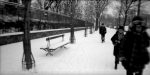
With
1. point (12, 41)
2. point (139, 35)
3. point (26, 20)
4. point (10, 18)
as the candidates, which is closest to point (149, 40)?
point (139, 35)

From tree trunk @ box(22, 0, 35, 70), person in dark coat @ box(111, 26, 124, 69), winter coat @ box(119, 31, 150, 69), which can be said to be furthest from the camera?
person in dark coat @ box(111, 26, 124, 69)

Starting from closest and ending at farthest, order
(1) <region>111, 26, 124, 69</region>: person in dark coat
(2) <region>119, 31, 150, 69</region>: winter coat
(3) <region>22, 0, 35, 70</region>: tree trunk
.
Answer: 1. (2) <region>119, 31, 150, 69</region>: winter coat
2. (3) <region>22, 0, 35, 70</region>: tree trunk
3. (1) <region>111, 26, 124, 69</region>: person in dark coat

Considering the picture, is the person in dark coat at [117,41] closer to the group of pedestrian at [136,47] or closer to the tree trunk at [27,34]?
the group of pedestrian at [136,47]

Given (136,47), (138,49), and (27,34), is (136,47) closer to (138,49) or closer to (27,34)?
(138,49)

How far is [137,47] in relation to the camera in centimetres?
312

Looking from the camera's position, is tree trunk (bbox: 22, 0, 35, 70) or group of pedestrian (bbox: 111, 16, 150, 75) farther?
tree trunk (bbox: 22, 0, 35, 70)

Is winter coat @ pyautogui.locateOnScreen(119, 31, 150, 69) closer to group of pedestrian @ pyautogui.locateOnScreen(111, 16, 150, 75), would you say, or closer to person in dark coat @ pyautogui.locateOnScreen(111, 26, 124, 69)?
group of pedestrian @ pyautogui.locateOnScreen(111, 16, 150, 75)

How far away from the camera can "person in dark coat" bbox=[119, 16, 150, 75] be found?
122 inches

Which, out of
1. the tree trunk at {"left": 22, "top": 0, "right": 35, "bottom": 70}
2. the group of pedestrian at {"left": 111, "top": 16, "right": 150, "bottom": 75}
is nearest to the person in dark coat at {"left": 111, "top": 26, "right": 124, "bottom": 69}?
the group of pedestrian at {"left": 111, "top": 16, "right": 150, "bottom": 75}

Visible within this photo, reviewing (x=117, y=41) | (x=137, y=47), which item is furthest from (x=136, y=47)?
(x=117, y=41)

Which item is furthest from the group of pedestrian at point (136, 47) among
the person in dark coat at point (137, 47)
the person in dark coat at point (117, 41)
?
the person in dark coat at point (117, 41)

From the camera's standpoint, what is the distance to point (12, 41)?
30.8ft

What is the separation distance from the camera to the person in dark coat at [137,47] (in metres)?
3.10

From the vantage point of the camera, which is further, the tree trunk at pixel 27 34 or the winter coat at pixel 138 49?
the tree trunk at pixel 27 34
